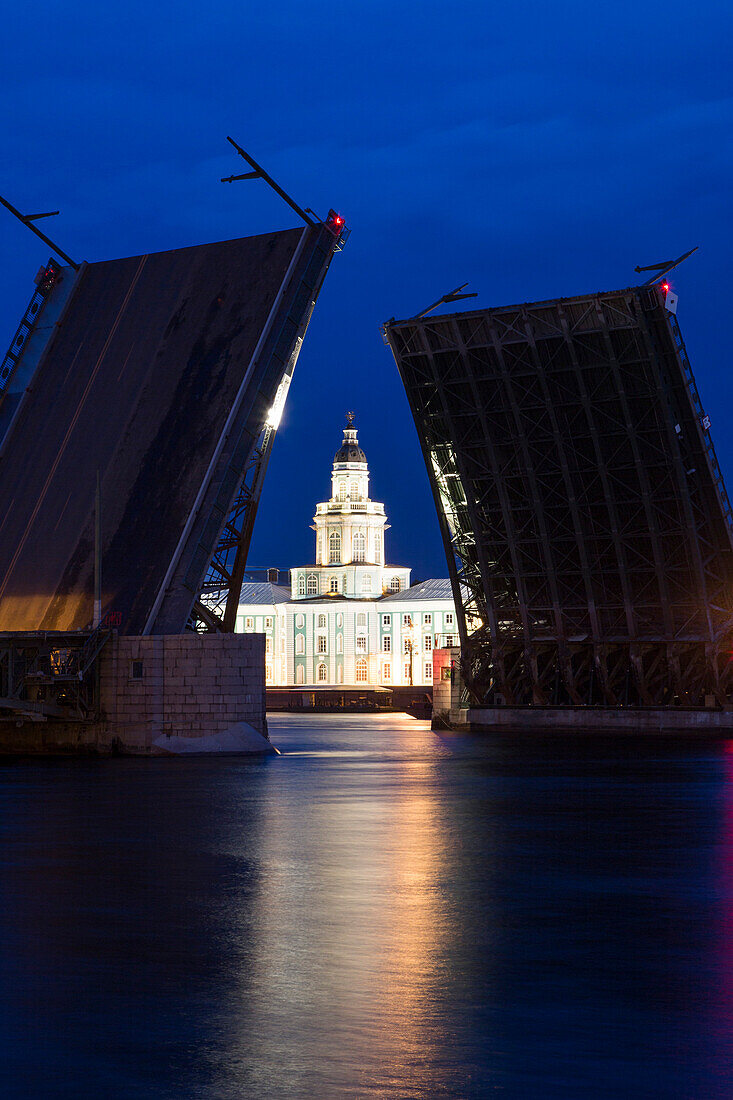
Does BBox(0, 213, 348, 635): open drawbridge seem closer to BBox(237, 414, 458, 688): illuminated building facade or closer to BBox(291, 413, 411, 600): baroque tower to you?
BBox(237, 414, 458, 688): illuminated building facade

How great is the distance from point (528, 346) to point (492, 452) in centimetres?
502

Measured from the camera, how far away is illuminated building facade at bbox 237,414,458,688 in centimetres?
13950

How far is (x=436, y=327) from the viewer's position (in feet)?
171

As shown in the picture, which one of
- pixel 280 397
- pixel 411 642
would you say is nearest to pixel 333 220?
pixel 280 397

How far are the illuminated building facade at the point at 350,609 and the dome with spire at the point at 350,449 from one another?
0.31 ft

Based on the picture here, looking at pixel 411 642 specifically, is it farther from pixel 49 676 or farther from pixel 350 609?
pixel 49 676

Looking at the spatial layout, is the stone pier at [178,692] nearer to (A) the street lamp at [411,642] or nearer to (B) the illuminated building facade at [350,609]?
(B) the illuminated building facade at [350,609]

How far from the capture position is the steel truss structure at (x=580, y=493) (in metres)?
49.9

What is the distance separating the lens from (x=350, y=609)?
142m

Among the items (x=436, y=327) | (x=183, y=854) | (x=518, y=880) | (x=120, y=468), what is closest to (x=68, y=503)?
(x=120, y=468)

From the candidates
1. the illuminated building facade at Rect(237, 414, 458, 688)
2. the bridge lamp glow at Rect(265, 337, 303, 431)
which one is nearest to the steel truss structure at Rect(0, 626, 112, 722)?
the bridge lamp glow at Rect(265, 337, 303, 431)

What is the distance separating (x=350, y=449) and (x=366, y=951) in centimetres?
13912

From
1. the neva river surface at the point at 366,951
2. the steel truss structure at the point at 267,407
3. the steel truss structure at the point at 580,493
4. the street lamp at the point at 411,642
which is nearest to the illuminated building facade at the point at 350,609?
the street lamp at the point at 411,642

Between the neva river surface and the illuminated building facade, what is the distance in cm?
11353
